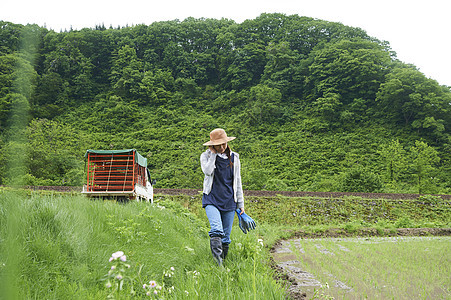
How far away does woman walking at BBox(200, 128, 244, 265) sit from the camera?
3.95 meters

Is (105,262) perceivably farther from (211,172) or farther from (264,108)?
(264,108)

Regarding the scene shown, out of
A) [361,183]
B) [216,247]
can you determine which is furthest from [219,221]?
[361,183]

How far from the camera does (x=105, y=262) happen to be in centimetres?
337

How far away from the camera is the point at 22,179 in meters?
0.87

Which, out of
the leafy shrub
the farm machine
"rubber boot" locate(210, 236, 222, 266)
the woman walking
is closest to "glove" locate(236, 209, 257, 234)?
the woman walking

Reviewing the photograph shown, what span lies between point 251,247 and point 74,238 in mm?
2188

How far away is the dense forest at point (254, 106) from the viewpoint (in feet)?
85.2

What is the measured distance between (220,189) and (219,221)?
1.37 feet

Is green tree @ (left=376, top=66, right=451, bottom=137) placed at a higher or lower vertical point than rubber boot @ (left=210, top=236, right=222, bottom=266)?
higher

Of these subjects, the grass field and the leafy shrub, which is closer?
the grass field

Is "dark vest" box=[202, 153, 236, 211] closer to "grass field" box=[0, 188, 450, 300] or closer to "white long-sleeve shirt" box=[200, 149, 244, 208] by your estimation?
"white long-sleeve shirt" box=[200, 149, 244, 208]

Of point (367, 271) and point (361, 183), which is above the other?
point (367, 271)

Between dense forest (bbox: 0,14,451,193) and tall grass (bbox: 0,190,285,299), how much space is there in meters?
15.3

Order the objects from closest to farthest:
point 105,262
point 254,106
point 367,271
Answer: point 105,262
point 367,271
point 254,106
